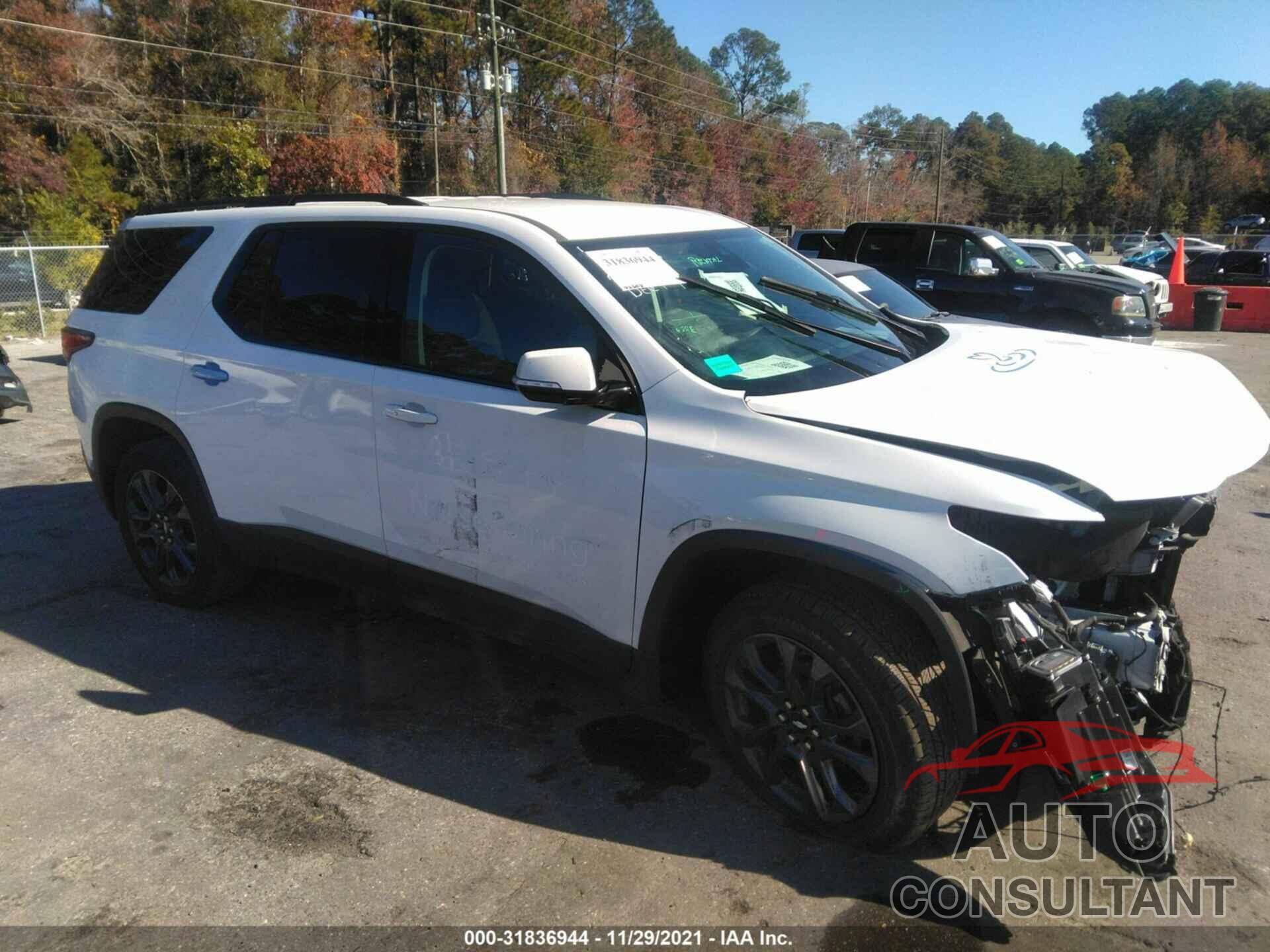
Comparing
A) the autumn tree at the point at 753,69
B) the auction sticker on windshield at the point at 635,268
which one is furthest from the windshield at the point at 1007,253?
the autumn tree at the point at 753,69

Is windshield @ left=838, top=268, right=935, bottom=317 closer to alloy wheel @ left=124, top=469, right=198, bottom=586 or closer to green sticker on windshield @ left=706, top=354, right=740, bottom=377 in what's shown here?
green sticker on windshield @ left=706, top=354, right=740, bottom=377

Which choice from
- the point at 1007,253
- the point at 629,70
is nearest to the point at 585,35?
the point at 629,70

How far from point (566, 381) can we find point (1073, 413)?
1.54 metres

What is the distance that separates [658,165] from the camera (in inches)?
2386

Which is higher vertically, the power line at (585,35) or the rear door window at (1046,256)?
the power line at (585,35)

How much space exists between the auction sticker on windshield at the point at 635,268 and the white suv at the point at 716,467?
0.04ft

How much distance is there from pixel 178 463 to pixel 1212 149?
9512 cm

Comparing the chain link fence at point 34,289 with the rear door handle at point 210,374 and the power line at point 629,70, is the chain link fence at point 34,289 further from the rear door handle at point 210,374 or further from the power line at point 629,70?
the power line at point 629,70

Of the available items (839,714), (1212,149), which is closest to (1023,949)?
(839,714)

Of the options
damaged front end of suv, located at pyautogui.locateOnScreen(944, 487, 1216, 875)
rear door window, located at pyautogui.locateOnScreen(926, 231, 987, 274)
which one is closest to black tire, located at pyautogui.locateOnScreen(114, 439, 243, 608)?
damaged front end of suv, located at pyautogui.locateOnScreen(944, 487, 1216, 875)

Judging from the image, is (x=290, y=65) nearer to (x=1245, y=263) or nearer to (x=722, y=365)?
(x=1245, y=263)

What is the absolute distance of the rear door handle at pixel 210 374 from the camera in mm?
4344

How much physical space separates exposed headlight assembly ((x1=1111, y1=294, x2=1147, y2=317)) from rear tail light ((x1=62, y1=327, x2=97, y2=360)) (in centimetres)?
1053

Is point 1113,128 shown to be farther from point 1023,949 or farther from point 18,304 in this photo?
point 1023,949
